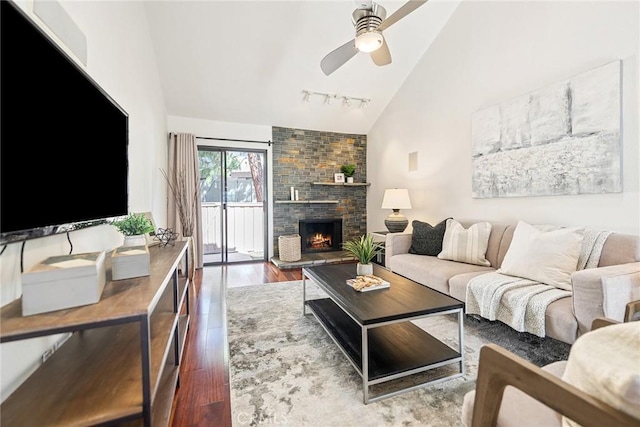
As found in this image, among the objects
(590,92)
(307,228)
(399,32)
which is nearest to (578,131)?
(590,92)

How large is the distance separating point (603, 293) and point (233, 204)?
4530mm

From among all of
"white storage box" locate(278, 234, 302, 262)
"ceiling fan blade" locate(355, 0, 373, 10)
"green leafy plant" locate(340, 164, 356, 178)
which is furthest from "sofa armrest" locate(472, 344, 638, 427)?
"green leafy plant" locate(340, 164, 356, 178)

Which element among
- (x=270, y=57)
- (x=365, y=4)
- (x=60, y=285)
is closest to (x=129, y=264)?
(x=60, y=285)

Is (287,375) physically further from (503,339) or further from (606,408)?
(503,339)

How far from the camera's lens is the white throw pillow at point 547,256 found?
202cm

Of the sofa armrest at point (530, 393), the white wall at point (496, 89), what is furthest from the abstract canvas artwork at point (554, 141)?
the sofa armrest at point (530, 393)

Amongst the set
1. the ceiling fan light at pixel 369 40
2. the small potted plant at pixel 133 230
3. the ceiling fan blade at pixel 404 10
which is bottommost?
the small potted plant at pixel 133 230

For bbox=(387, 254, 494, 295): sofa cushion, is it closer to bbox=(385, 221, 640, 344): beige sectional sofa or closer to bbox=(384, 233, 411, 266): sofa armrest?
bbox=(385, 221, 640, 344): beige sectional sofa

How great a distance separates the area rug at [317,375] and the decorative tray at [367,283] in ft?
1.54

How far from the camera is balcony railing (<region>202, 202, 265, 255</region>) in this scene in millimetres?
4703

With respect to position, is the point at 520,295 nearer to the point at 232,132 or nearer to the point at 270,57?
the point at 270,57

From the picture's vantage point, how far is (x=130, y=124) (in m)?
2.25

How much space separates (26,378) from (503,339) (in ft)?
8.82

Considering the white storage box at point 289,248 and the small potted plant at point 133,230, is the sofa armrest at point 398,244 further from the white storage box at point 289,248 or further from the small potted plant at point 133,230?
the small potted plant at point 133,230
